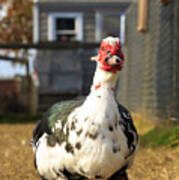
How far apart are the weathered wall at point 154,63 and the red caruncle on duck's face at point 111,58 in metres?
3.44

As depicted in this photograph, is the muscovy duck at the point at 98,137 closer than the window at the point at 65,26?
Yes

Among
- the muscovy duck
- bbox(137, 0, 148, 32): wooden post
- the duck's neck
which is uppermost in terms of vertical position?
bbox(137, 0, 148, 32): wooden post

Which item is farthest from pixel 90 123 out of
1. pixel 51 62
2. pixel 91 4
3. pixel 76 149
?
pixel 91 4

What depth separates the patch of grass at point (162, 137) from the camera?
16.5 feet

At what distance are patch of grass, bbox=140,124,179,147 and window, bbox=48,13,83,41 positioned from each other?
10.0 m

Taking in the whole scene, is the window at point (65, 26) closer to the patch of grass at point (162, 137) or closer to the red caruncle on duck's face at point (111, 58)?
the patch of grass at point (162, 137)

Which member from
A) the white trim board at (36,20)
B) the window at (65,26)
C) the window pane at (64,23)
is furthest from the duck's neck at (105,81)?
the window pane at (64,23)

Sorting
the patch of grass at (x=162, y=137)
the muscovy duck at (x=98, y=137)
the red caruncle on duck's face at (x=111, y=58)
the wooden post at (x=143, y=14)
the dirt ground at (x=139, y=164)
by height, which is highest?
the wooden post at (x=143, y=14)

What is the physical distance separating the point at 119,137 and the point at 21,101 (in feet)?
45.3

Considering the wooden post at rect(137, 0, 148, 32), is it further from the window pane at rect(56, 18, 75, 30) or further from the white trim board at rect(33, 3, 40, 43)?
the window pane at rect(56, 18, 75, 30)

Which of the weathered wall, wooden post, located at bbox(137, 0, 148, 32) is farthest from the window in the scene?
wooden post, located at bbox(137, 0, 148, 32)

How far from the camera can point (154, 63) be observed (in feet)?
23.3

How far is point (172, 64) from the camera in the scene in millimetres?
6051

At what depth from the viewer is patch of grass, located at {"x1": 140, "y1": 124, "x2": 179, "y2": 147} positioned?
16.5ft
